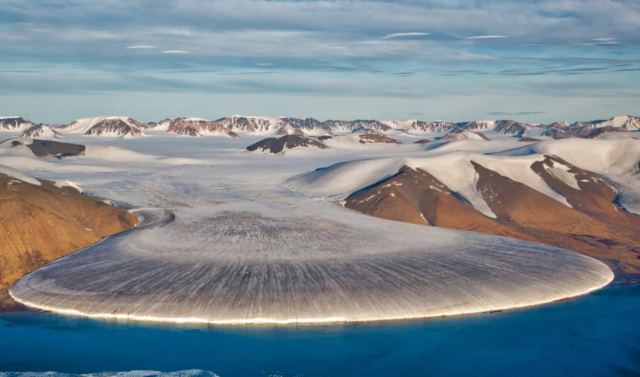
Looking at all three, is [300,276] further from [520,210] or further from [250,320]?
[520,210]

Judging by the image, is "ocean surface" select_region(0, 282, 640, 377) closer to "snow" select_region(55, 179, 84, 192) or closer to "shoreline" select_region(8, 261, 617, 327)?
"shoreline" select_region(8, 261, 617, 327)

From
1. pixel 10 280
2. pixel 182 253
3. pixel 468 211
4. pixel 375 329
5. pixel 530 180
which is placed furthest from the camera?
pixel 530 180

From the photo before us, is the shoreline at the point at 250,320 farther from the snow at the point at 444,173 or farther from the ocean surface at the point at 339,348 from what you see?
the snow at the point at 444,173

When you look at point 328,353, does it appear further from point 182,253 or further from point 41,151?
point 41,151

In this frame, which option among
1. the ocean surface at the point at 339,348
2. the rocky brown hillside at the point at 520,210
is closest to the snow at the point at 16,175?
the ocean surface at the point at 339,348

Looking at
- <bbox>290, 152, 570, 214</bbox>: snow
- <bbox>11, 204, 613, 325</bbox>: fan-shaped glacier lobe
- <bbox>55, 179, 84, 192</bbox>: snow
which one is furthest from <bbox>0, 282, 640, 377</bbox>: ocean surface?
<bbox>55, 179, 84, 192</bbox>: snow

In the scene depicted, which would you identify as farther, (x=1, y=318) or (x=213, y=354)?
(x=1, y=318)

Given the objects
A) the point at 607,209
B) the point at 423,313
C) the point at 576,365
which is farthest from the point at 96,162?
the point at 576,365
